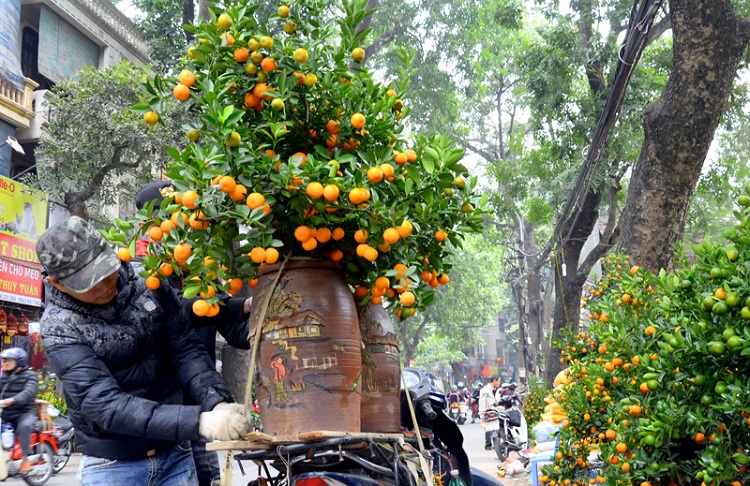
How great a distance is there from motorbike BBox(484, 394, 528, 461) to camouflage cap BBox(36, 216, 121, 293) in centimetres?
1294

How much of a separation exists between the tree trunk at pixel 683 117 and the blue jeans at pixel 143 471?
4.54 metres

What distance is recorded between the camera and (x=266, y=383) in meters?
2.40

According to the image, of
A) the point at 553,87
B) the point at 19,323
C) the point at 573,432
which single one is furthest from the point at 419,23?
the point at 573,432

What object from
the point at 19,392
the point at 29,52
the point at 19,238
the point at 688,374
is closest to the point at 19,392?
the point at 19,392

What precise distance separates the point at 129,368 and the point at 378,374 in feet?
3.02

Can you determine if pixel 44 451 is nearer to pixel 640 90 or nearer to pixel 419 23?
pixel 640 90


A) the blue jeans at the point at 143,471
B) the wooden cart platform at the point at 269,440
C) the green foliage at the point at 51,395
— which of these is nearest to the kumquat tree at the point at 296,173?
the wooden cart platform at the point at 269,440

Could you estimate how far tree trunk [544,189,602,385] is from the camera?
13.0 meters

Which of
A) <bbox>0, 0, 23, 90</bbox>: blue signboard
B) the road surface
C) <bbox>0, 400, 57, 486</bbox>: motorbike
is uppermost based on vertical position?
<bbox>0, 0, 23, 90</bbox>: blue signboard

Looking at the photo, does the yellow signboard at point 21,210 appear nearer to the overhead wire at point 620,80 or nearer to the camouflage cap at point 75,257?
the overhead wire at point 620,80

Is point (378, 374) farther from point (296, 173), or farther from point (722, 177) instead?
point (722, 177)

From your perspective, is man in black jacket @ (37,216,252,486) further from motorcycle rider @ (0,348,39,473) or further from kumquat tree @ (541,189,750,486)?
motorcycle rider @ (0,348,39,473)

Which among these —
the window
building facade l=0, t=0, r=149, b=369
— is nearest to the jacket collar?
building facade l=0, t=0, r=149, b=369

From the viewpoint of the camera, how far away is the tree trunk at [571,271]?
42.6 ft
